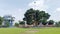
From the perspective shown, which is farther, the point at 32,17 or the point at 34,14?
the point at 34,14

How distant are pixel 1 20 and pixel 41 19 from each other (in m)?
22.3

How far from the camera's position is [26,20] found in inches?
3711

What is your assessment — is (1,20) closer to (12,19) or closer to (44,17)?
(12,19)

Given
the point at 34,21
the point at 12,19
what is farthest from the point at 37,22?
the point at 12,19

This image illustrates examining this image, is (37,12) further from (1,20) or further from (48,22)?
(1,20)

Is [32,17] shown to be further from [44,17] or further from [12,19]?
[12,19]

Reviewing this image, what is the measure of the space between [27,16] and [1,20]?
1471 centimetres

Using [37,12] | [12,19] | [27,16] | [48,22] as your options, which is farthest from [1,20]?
[48,22]

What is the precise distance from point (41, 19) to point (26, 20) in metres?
8.78

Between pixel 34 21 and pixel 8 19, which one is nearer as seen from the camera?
pixel 34 21

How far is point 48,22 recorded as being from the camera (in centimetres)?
9394

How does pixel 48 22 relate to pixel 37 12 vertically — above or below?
below

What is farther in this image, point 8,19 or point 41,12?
point 8,19

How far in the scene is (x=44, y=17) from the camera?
92.6m
